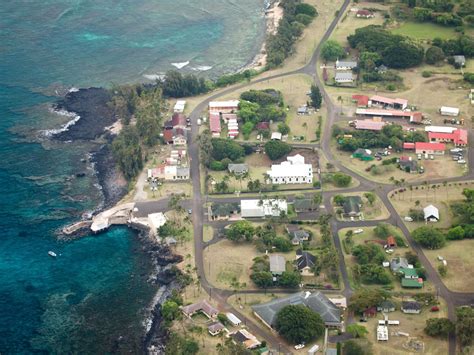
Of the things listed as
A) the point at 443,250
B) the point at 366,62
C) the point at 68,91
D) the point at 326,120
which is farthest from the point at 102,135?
the point at 443,250

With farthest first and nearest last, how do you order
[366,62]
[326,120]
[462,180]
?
[366,62], [326,120], [462,180]

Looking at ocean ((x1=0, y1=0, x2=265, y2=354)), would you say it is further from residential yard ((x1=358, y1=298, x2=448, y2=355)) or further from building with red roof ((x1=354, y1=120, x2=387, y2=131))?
building with red roof ((x1=354, y1=120, x2=387, y2=131))

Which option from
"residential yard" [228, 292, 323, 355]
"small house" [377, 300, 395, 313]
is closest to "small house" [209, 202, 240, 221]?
"residential yard" [228, 292, 323, 355]

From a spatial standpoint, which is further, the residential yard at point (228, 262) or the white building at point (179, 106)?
the white building at point (179, 106)

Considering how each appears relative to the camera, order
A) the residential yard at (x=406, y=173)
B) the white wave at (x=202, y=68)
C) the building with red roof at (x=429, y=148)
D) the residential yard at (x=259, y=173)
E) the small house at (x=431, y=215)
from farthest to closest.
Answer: the white wave at (x=202, y=68), the building with red roof at (x=429, y=148), the residential yard at (x=406, y=173), the residential yard at (x=259, y=173), the small house at (x=431, y=215)

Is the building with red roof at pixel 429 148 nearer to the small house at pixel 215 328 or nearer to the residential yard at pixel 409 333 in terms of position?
the residential yard at pixel 409 333

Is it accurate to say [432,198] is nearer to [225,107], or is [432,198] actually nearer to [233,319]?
[233,319]

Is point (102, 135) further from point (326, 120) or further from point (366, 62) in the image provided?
point (366, 62)

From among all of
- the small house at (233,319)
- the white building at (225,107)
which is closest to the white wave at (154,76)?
the white building at (225,107)

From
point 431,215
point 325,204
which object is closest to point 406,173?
point 431,215
